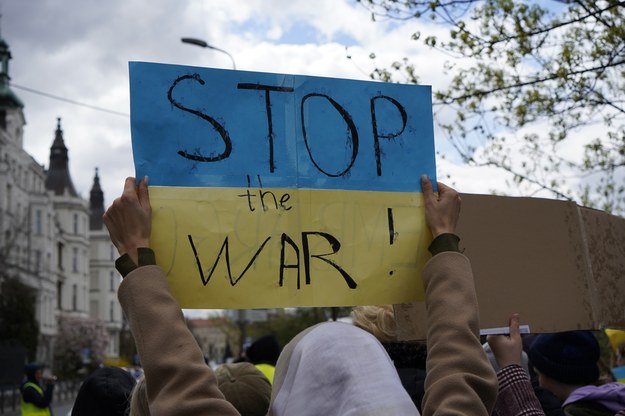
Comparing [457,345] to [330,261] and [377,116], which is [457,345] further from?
[377,116]

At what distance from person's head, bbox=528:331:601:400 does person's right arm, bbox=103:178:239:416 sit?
208 cm

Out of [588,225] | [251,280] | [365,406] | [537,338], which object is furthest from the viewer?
[537,338]

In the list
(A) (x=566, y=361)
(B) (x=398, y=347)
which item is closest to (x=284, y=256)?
(B) (x=398, y=347)

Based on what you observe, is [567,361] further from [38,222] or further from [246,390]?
[38,222]

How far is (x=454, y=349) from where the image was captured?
1.98 metres

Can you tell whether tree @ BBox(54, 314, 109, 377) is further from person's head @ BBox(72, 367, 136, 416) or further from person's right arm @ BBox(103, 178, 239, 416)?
person's right arm @ BBox(103, 178, 239, 416)

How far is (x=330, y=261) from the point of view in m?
2.28

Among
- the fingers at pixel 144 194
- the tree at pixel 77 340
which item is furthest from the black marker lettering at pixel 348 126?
the tree at pixel 77 340

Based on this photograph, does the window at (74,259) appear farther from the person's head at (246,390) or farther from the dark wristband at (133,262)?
the dark wristband at (133,262)

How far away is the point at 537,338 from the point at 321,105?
1771 mm

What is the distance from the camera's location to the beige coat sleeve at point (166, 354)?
5.89 feet

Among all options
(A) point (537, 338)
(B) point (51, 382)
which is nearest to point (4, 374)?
(B) point (51, 382)

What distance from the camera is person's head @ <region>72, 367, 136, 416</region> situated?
3188mm

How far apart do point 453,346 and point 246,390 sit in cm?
130
